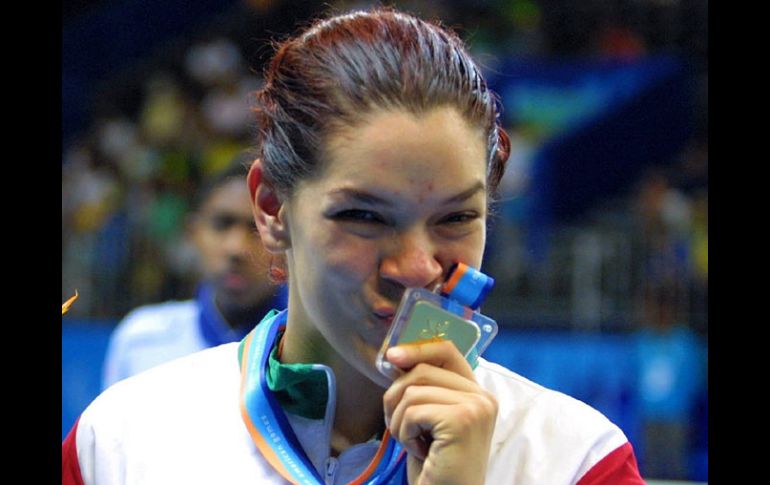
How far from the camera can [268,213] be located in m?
A: 1.79

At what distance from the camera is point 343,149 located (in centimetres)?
162

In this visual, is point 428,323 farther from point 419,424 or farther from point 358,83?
point 358,83

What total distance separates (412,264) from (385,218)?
0.07 metres

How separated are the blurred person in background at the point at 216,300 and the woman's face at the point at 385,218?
245cm

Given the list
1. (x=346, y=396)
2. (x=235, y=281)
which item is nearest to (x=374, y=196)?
(x=346, y=396)

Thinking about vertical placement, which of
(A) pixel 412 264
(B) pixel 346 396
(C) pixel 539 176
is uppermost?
(C) pixel 539 176

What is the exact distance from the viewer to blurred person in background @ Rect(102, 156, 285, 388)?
4188 millimetres

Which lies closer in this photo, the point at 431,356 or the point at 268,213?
the point at 431,356

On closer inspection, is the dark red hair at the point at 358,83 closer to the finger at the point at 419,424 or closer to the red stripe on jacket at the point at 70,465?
the finger at the point at 419,424

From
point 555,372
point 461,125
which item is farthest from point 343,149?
point 555,372

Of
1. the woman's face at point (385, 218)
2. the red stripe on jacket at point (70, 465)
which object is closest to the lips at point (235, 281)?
the red stripe on jacket at point (70, 465)

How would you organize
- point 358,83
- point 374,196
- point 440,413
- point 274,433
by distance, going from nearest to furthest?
1. point 440,413
2. point 374,196
3. point 358,83
4. point 274,433

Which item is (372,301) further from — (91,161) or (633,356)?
(91,161)

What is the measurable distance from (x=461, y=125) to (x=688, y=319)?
512 centimetres
